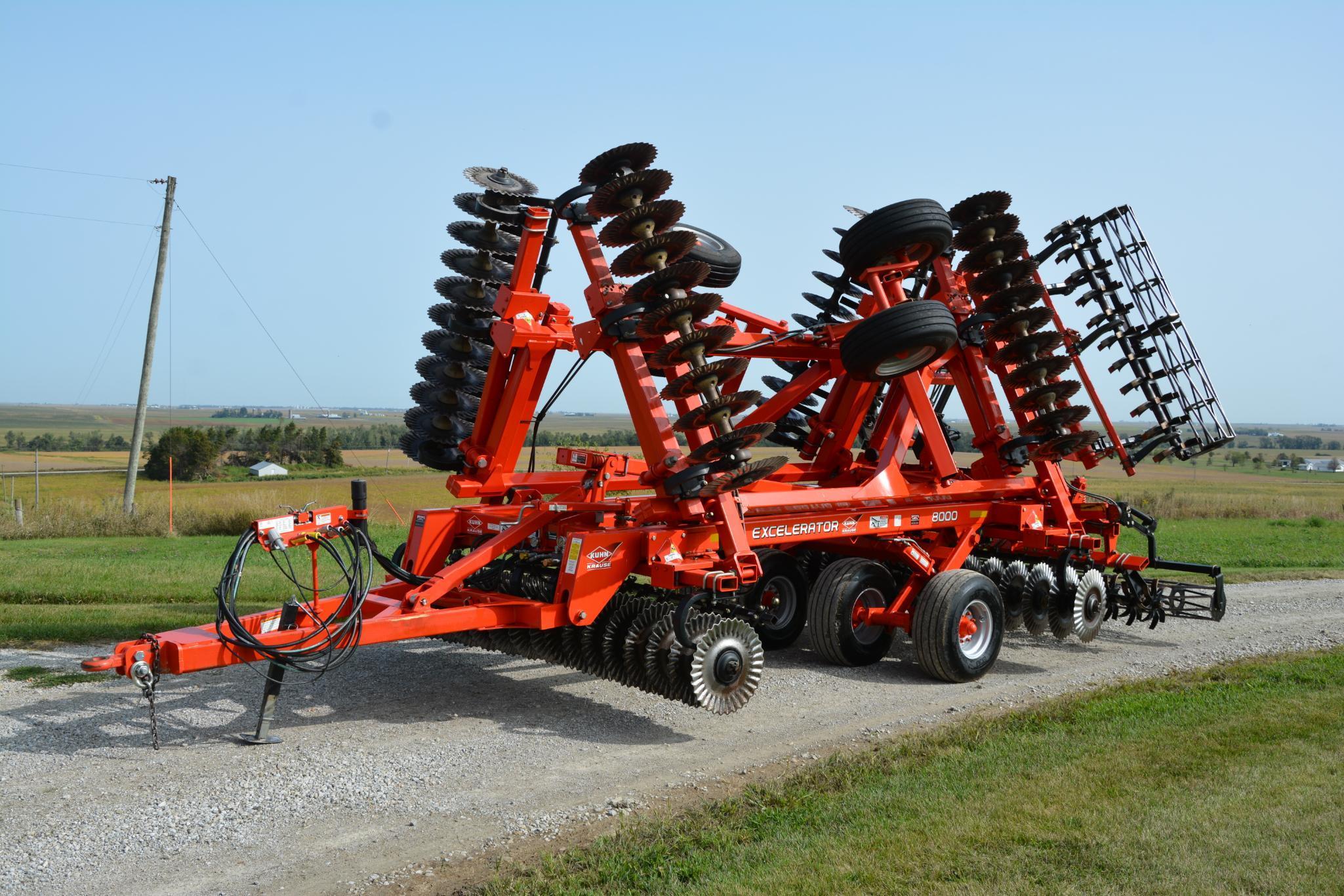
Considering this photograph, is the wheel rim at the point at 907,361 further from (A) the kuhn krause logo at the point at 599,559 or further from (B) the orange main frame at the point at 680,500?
(A) the kuhn krause logo at the point at 599,559

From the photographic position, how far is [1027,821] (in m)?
5.21

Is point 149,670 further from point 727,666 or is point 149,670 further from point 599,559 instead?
point 727,666

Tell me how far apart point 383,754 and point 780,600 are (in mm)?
4413

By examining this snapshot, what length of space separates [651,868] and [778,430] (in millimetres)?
7084

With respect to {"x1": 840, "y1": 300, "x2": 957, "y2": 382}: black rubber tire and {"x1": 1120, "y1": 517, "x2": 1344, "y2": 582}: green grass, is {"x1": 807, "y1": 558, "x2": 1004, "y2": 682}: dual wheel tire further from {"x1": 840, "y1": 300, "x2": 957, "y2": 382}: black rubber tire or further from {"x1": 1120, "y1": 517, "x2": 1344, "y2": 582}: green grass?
{"x1": 1120, "y1": 517, "x2": 1344, "y2": 582}: green grass

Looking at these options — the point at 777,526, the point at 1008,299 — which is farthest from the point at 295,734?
the point at 1008,299

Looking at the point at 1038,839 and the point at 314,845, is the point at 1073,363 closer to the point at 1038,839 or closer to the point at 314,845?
the point at 1038,839

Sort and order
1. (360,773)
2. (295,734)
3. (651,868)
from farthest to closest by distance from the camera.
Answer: (295,734) < (360,773) < (651,868)

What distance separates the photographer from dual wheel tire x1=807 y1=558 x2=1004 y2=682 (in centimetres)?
851

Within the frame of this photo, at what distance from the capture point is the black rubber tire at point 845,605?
29.2 ft

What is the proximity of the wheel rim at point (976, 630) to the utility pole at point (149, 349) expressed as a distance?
60.8 ft

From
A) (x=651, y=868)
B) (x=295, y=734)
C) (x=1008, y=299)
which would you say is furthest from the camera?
(x=1008, y=299)

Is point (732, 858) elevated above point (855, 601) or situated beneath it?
situated beneath

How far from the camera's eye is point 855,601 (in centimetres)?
905
